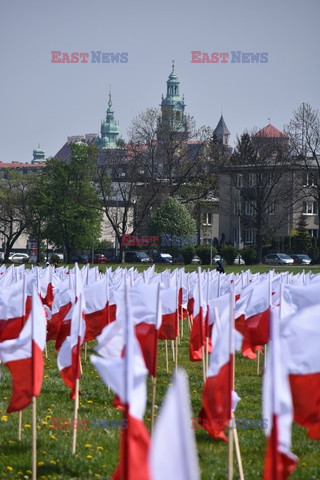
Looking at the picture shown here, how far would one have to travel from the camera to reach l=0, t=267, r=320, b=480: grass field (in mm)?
10391

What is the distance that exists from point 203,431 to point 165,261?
232ft

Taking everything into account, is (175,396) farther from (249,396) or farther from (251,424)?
(249,396)

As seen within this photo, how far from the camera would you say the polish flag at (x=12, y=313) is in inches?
512

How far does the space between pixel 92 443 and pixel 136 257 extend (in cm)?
7569

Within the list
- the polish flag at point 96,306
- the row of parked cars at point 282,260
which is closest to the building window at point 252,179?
the row of parked cars at point 282,260

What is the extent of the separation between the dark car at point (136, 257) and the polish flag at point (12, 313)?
72.3 meters

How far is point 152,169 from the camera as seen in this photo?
282 ft

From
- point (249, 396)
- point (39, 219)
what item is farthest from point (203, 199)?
point (249, 396)

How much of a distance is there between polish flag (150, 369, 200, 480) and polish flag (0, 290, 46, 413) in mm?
5052

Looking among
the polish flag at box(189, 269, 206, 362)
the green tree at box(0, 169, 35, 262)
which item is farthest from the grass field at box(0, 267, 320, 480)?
the green tree at box(0, 169, 35, 262)

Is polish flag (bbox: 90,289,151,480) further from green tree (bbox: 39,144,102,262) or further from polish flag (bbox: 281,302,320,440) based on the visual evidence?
green tree (bbox: 39,144,102,262)

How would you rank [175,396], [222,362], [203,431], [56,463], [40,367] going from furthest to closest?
[203,431] → [56,463] → [40,367] → [222,362] → [175,396]

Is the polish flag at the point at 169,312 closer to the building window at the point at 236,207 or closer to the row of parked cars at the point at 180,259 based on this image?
the row of parked cars at the point at 180,259

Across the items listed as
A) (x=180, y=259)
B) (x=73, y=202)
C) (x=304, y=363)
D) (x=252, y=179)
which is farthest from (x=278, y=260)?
(x=304, y=363)
